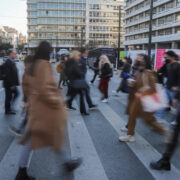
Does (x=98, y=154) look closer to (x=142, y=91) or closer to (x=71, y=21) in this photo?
(x=142, y=91)

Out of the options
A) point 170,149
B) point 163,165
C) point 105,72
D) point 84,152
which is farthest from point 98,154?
point 105,72

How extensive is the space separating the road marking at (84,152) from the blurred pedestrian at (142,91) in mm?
725

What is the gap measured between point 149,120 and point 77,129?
6.23 feet

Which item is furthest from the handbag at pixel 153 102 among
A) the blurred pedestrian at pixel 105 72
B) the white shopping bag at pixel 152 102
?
the blurred pedestrian at pixel 105 72

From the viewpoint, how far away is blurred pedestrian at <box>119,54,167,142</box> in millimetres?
3830

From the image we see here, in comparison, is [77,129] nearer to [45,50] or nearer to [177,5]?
[45,50]

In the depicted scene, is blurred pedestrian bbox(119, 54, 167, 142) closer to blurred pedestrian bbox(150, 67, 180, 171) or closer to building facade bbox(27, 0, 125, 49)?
blurred pedestrian bbox(150, 67, 180, 171)

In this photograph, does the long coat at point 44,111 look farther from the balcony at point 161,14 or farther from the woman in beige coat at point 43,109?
the balcony at point 161,14

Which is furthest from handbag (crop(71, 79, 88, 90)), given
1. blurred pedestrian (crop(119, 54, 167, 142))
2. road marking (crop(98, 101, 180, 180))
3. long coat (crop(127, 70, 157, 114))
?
long coat (crop(127, 70, 157, 114))

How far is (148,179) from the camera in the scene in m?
3.06

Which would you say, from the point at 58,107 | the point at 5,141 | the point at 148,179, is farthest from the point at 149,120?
the point at 5,141

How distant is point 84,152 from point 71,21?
97.8 metres

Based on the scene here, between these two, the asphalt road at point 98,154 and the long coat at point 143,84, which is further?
the long coat at point 143,84

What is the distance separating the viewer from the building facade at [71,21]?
95.1 metres
